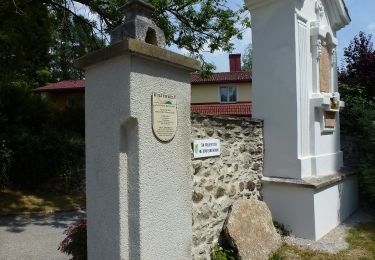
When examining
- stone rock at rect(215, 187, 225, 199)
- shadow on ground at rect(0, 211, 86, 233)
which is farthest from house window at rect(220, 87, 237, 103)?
stone rock at rect(215, 187, 225, 199)

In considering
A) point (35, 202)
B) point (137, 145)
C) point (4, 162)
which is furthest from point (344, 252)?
point (4, 162)

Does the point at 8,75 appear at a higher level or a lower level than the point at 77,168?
higher

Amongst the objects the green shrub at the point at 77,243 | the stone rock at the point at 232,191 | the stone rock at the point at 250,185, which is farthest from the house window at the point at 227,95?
the green shrub at the point at 77,243

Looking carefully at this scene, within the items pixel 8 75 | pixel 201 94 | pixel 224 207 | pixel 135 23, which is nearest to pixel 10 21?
pixel 8 75

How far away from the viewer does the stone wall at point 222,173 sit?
14.1ft

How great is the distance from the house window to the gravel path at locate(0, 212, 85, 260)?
17351 mm

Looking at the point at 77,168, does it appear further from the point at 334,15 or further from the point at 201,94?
the point at 201,94

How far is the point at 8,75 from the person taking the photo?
417 inches

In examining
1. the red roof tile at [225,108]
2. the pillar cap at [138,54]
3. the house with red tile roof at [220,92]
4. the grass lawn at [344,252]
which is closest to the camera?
the pillar cap at [138,54]

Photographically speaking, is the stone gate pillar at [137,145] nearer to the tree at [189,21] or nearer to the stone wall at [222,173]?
the stone wall at [222,173]

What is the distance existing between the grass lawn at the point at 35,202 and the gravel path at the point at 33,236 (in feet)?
1.71

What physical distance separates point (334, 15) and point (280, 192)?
417cm

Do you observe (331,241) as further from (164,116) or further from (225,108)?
(225,108)

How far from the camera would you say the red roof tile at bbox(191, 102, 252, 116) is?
22880mm
